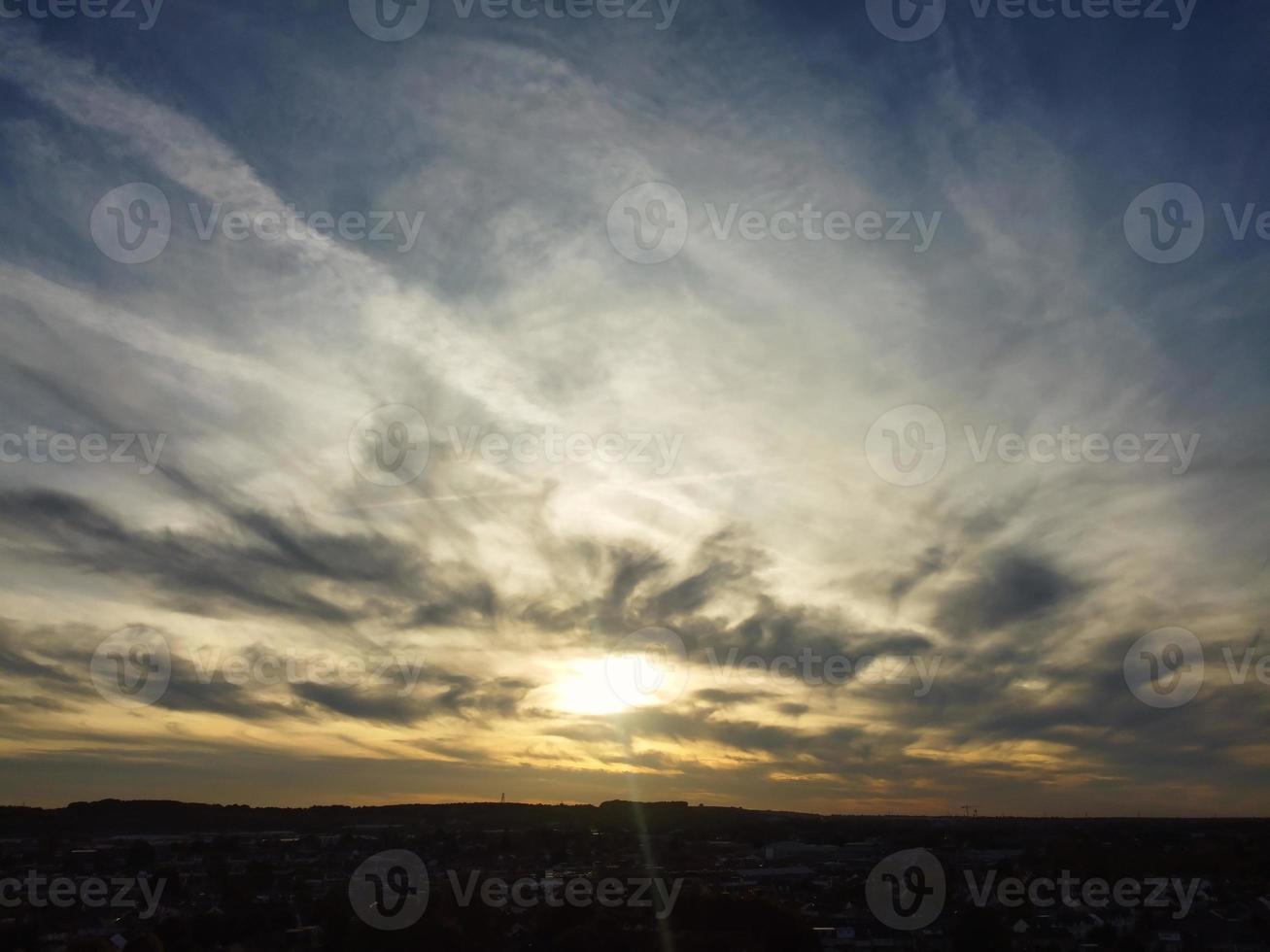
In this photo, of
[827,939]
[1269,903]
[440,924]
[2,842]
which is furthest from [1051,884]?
[2,842]

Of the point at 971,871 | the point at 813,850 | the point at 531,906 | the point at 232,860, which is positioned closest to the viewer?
the point at 531,906

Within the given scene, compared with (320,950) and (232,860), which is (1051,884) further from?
(232,860)

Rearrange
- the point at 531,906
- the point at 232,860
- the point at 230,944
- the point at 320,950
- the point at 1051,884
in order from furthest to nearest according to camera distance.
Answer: the point at 232,860, the point at 1051,884, the point at 531,906, the point at 230,944, the point at 320,950

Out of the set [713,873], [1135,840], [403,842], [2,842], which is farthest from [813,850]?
[2,842]

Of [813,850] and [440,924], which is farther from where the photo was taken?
[813,850]

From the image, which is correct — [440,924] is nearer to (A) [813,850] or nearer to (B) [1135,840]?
(A) [813,850]

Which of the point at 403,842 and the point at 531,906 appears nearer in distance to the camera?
the point at 531,906

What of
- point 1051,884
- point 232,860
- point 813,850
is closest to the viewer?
point 1051,884

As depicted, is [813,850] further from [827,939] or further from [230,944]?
[230,944]

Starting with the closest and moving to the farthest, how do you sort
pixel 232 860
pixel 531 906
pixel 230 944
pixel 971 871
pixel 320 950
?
pixel 320 950, pixel 230 944, pixel 531 906, pixel 971 871, pixel 232 860
